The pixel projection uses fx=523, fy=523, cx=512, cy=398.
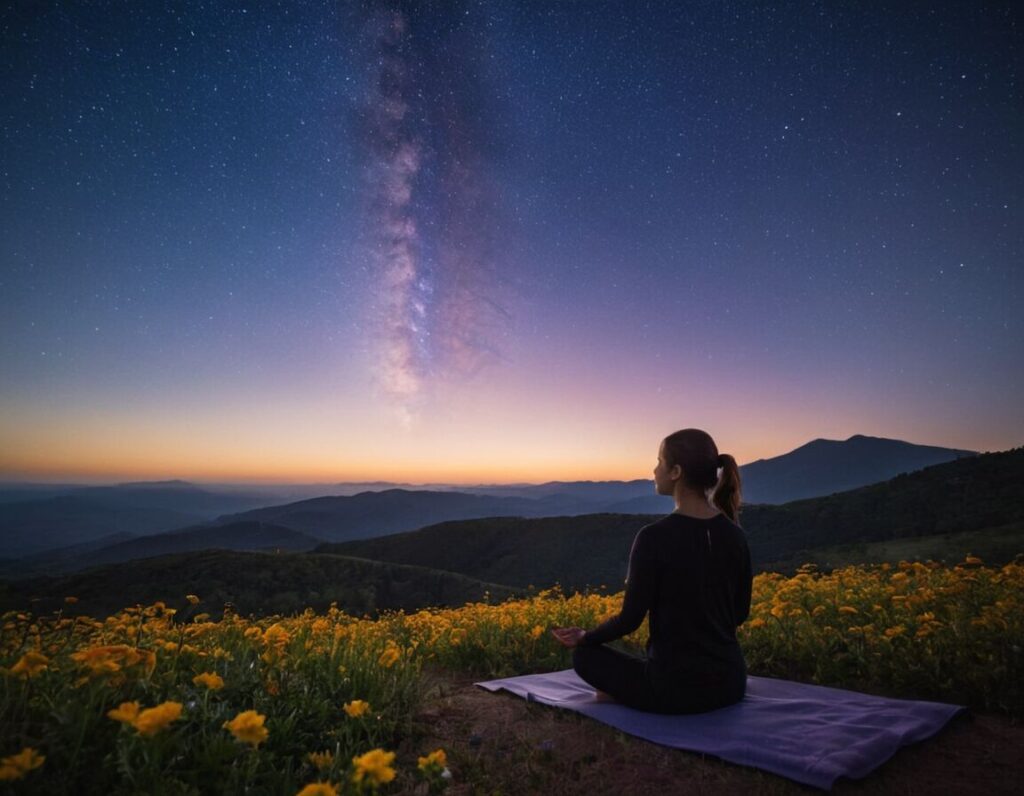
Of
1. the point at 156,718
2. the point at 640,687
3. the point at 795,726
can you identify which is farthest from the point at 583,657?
the point at 156,718

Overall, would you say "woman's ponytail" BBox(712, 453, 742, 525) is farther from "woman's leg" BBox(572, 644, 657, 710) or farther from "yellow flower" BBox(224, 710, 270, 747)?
"yellow flower" BBox(224, 710, 270, 747)

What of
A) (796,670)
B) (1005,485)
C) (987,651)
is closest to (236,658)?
(796,670)

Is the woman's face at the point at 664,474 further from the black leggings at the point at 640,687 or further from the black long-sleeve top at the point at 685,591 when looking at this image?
the black leggings at the point at 640,687

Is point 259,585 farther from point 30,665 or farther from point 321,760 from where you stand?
point 321,760

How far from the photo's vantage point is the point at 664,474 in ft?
14.0

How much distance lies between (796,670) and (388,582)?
188 feet

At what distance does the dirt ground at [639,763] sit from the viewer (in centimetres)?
306

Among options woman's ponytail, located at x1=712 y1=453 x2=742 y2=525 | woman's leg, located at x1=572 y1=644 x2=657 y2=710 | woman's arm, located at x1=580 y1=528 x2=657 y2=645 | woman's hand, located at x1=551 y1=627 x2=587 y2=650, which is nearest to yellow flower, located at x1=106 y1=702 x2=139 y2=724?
woman's arm, located at x1=580 y1=528 x2=657 y2=645

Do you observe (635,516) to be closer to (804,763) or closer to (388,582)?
(388,582)

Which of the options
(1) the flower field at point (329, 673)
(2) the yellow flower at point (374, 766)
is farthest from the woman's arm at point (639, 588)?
(2) the yellow flower at point (374, 766)

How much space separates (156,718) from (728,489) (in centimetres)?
399

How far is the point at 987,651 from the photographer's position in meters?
4.54

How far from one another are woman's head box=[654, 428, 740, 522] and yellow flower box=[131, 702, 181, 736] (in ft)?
10.8

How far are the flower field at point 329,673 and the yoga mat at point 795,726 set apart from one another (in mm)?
797
